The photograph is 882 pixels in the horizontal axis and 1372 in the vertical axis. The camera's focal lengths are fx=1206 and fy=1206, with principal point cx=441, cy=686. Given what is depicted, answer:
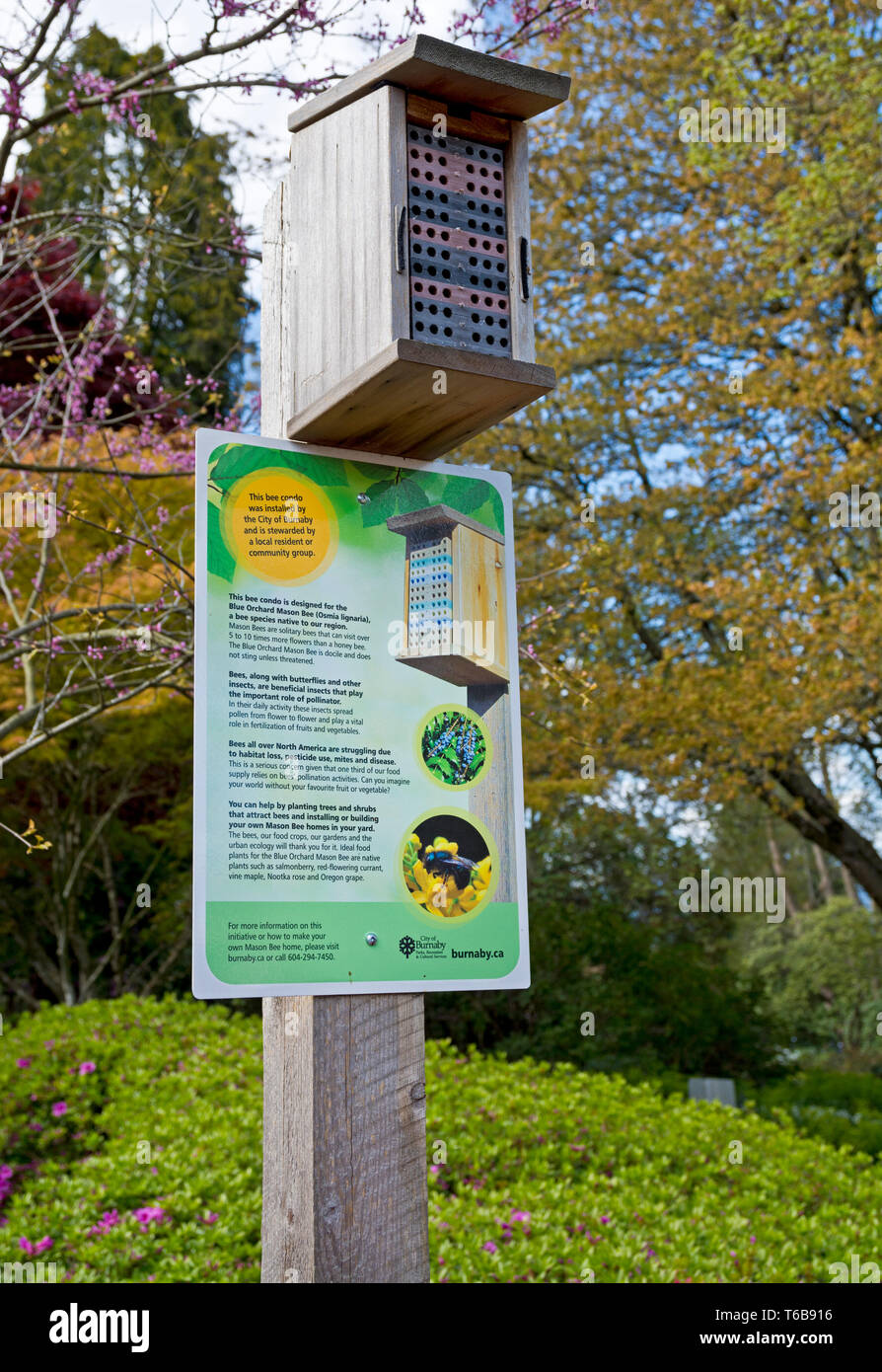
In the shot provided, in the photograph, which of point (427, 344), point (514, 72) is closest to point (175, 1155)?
point (427, 344)

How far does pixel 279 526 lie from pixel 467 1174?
3.69 meters

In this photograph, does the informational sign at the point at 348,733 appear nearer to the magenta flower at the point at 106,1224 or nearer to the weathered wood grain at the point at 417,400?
the weathered wood grain at the point at 417,400

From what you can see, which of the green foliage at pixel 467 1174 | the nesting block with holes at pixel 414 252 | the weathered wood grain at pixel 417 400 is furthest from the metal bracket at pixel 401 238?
the green foliage at pixel 467 1174

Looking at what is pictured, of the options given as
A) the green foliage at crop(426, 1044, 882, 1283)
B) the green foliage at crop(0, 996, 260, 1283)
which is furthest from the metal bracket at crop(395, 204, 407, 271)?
the green foliage at crop(0, 996, 260, 1283)

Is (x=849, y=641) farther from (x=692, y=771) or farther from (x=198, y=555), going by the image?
(x=198, y=555)

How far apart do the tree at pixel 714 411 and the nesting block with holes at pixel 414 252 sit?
463 centimetres

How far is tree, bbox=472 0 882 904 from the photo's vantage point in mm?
7625

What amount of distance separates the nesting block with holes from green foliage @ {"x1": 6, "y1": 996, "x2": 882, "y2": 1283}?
254cm

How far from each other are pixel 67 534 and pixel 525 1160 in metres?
4.68

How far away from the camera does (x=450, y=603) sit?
2.28 metres

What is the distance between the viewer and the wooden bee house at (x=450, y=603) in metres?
2.25
